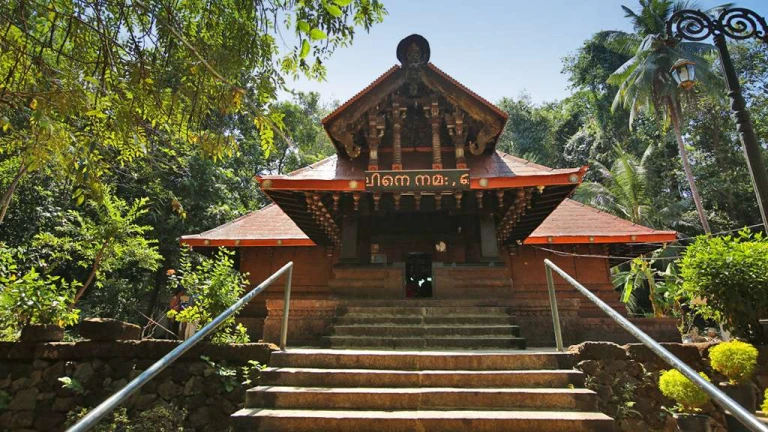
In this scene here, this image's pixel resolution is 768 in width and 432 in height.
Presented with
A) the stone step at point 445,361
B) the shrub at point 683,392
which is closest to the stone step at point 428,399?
the stone step at point 445,361

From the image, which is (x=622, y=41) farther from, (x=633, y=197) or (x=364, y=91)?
(x=364, y=91)

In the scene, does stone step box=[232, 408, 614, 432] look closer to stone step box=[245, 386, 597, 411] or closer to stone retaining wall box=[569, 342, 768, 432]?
stone step box=[245, 386, 597, 411]

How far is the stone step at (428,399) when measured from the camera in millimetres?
3416

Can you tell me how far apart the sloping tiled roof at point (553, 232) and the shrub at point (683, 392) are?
211 inches

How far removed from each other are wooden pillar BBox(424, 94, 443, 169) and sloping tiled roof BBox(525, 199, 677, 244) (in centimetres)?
326

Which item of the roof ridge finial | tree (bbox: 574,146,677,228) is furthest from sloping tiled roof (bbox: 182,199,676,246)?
tree (bbox: 574,146,677,228)

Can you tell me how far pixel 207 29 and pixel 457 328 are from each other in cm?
457

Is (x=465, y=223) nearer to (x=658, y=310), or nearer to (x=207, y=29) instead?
(x=658, y=310)

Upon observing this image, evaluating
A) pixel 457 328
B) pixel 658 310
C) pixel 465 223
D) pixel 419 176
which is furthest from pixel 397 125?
pixel 658 310

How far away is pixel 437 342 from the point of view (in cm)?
510

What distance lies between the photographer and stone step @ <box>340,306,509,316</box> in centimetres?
585

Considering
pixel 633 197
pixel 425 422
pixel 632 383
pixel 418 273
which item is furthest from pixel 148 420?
pixel 633 197

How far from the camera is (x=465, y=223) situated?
8062mm

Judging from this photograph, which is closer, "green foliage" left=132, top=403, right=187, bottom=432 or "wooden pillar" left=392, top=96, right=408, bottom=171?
"green foliage" left=132, top=403, right=187, bottom=432
